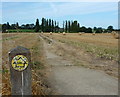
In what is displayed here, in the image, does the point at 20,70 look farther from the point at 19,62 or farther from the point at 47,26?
the point at 47,26

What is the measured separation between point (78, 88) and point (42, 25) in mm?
90857

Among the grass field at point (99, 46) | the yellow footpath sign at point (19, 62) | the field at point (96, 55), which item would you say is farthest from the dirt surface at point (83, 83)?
the grass field at point (99, 46)

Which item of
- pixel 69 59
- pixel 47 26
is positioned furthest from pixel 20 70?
pixel 47 26

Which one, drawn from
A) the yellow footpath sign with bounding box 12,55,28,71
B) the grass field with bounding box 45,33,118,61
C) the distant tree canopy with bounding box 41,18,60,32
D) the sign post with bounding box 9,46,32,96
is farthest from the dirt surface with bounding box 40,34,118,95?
the distant tree canopy with bounding box 41,18,60,32

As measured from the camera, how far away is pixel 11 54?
2916 mm

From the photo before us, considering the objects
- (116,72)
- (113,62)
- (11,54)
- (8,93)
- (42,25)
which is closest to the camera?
(11,54)

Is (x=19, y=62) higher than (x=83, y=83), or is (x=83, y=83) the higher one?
(x=19, y=62)

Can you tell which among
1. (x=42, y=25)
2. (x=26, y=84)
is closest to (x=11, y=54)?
(x=26, y=84)

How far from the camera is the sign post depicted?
2912mm

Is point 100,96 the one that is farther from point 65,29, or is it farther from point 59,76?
point 65,29

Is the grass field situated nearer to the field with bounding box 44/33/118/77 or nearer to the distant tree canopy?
the field with bounding box 44/33/118/77

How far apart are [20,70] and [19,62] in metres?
0.13

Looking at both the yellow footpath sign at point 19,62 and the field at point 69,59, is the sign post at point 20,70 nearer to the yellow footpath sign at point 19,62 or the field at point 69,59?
the yellow footpath sign at point 19,62

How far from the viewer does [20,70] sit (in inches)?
116
